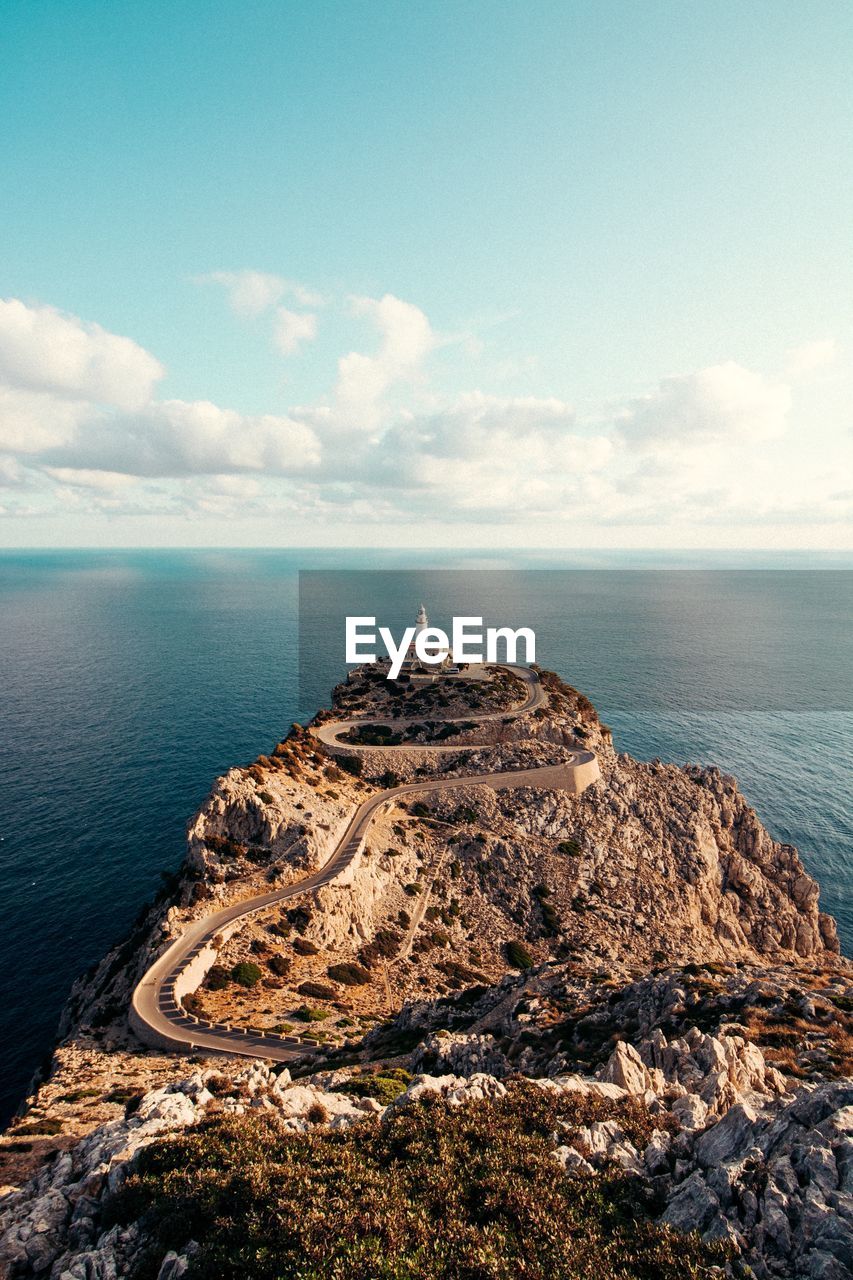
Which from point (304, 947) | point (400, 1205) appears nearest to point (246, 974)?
point (304, 947)

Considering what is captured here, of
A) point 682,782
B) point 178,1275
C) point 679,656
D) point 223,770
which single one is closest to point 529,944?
point 682,782

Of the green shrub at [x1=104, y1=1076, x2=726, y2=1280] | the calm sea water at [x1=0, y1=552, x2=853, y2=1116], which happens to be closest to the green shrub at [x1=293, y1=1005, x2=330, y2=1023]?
the green shrub at [x1=104, y1=1076, x2=726, y2=1280]

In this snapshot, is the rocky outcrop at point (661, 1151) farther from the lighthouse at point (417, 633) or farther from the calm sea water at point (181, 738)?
the lighthouse at point (417, 633)

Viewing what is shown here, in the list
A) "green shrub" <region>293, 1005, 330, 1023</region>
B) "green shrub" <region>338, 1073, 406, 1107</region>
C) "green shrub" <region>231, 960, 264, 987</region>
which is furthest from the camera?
"green shrub" <region>231, 960, 264, 987</region>

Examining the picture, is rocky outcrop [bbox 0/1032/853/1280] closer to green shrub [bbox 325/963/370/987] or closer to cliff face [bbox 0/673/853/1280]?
cliff face [bbox 0/673/853/1280]

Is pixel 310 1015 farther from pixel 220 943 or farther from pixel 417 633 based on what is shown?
pixel 417 633

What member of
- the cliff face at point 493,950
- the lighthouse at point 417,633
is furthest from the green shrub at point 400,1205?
the lighthouse at point 417,633
